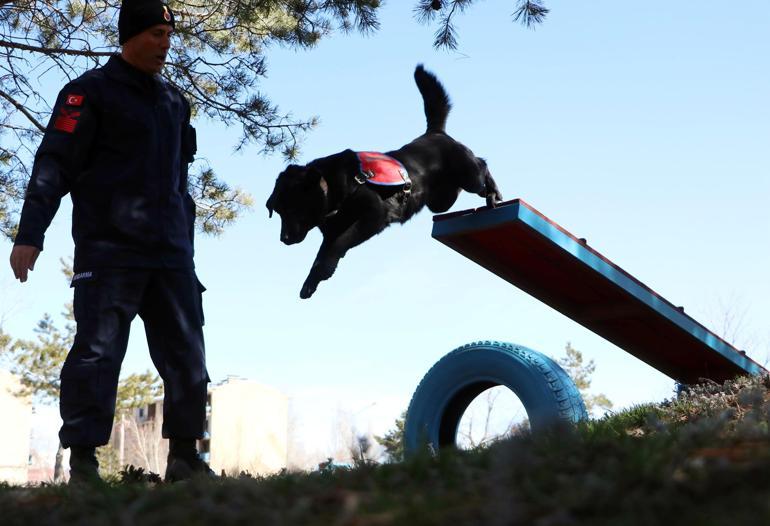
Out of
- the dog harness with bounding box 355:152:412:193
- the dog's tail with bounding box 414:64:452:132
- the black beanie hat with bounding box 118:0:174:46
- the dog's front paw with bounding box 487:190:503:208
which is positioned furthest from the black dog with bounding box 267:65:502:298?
the black beanie hat with bounding box 118:0:174:46

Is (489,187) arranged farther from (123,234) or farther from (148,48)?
→ (123,234)

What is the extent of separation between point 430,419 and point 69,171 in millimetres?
2857

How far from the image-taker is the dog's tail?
5.61 m

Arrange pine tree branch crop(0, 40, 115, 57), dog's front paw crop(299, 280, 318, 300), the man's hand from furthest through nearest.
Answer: pine tree branch crop(0, 40, 115, 57) → dog's front paw crop(299, 280, 318, 300) → the man's hand

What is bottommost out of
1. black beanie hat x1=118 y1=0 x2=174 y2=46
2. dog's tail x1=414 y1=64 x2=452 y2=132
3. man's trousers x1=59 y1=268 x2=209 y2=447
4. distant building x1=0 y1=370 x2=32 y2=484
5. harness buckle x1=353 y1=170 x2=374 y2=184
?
man's trousers x1=59 y1=268 x2=209 y2=447

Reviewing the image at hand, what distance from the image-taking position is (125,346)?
2.96 meters

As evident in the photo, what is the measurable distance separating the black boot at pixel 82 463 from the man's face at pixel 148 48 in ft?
4.37

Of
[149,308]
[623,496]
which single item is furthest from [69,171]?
[623,496]

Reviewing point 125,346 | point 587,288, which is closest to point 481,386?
point 587,288

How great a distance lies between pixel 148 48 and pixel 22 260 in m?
0.88

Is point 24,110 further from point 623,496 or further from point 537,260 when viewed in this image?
point 623,496

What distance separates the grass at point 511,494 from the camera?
1119 mm

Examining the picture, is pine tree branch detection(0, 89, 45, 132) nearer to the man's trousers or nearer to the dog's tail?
the dog's tail

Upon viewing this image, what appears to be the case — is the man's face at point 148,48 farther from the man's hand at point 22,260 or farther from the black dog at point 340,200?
the black dog at point 340,200
